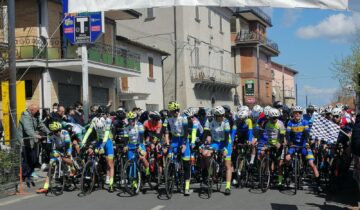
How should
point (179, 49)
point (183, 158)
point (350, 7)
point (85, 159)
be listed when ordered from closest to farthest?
point (350, 7)
point (183, 158)
point (85, 159)
point (179, 49)

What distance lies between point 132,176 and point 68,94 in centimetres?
1593

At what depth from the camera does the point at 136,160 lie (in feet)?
36.4

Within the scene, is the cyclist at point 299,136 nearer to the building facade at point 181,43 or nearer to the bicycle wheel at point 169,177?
the bicycle wheel at point 169,177

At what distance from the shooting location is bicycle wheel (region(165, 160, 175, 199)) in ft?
34.7

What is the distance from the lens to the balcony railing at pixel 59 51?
77.6 feet

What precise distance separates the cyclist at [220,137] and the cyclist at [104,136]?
2122mm

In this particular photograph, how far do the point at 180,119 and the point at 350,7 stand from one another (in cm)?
717

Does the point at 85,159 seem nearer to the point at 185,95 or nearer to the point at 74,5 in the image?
the point at 74,5

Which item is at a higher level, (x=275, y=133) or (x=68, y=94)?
(x=68, y=94)

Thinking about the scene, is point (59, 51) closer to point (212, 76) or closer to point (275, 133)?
point (275, 133)

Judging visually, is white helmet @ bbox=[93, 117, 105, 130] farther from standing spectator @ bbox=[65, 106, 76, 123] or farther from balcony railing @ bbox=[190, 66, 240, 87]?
balcony railing @ bbox=[190, 66, 240, 87]

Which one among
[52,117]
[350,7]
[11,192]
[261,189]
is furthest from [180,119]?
[350,7]

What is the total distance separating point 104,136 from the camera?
11281 millimetres

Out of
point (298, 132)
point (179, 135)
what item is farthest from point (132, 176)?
point (298, 132)
